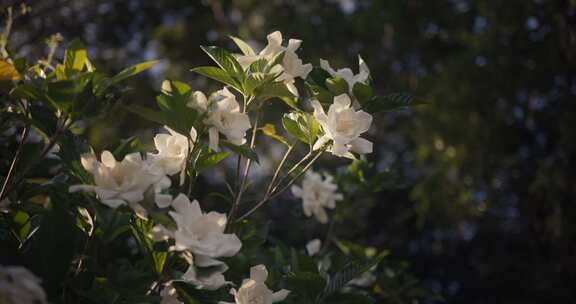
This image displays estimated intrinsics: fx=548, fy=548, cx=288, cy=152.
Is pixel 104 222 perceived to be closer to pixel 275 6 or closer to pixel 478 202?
pixel 478 202

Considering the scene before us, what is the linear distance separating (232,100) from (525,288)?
3.48m

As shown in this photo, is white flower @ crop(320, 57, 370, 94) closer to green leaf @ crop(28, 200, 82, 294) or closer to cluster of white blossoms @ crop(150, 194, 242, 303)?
cluster of white blossoms @ crop(150, 194, 242, 303)

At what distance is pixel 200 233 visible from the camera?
891mm

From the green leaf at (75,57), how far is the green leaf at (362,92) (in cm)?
49

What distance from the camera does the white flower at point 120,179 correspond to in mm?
852

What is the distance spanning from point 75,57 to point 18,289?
413 millimetres

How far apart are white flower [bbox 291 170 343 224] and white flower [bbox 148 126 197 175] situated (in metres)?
0.76

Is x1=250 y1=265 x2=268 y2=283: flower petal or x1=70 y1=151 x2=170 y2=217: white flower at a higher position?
x1=70 y1=151 x2=170 y2=217: white flower

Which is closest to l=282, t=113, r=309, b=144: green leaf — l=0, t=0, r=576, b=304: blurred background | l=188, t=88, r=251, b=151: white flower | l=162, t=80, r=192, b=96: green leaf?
l=188, t=88, r=251, b=151: white flower

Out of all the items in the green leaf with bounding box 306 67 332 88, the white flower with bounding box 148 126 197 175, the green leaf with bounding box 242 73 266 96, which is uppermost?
the green leaf with bounding box 242 73 266 96

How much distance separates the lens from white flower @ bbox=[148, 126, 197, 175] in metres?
0.97

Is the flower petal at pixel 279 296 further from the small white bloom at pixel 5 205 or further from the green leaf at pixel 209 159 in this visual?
the small white bloom at pixel 5 205

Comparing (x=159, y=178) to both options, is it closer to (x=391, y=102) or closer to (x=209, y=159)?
(x=209, y=159)

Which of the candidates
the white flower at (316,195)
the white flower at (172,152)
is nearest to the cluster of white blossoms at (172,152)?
the white flower at (172,152)
